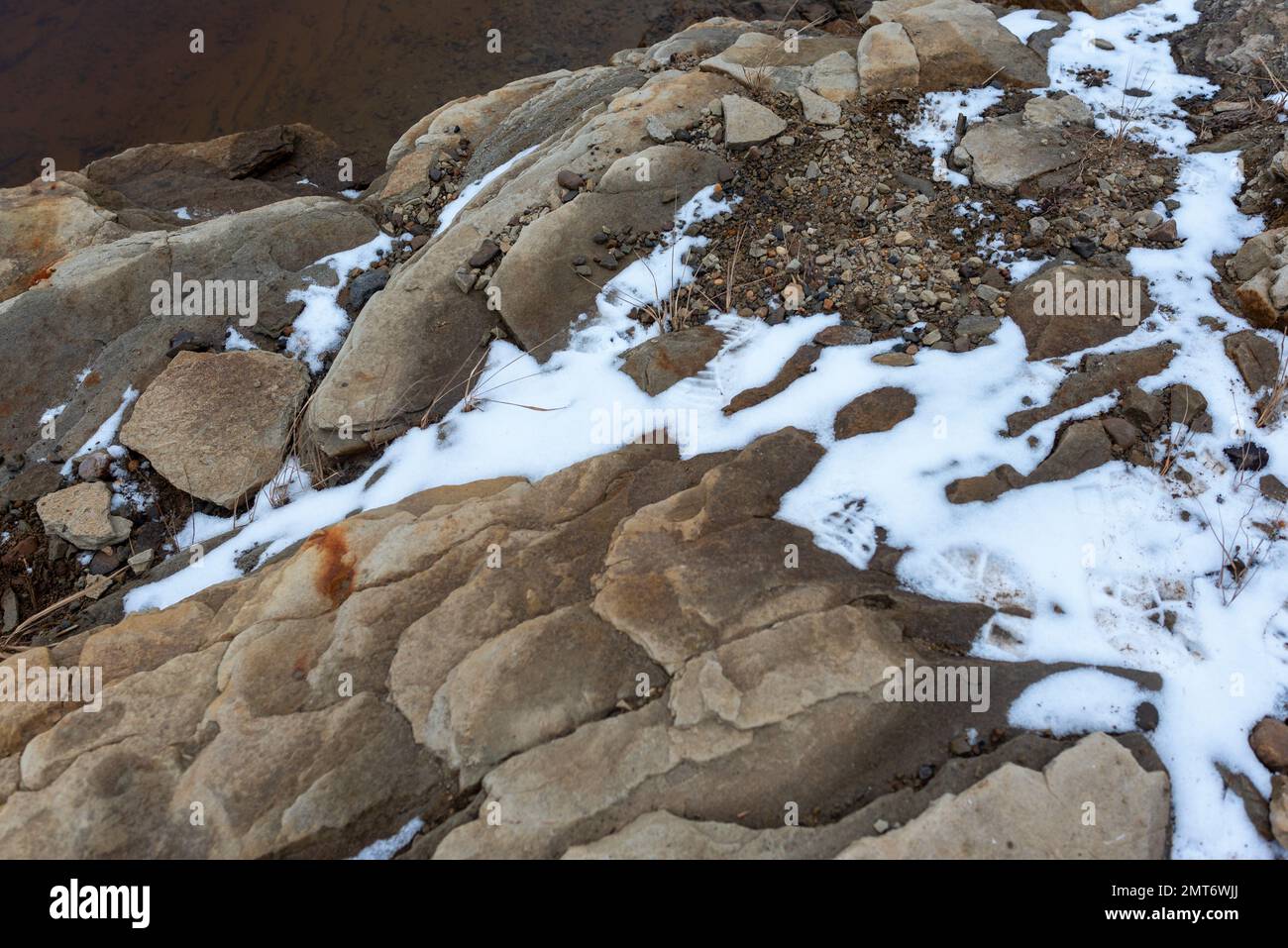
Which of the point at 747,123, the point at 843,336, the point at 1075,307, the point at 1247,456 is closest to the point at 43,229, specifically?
the point at 747,123

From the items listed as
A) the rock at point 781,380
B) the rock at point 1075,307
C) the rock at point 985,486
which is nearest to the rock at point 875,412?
the rock at point 781,380

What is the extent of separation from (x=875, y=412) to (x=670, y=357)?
1116 mm

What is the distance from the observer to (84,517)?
4.30 m

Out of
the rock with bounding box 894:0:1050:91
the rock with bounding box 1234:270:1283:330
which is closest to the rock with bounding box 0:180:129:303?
the rock with bounding box 894:0:1050:91

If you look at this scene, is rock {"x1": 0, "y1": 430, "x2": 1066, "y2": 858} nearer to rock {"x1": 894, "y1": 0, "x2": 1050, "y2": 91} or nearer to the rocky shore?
the rocky shore

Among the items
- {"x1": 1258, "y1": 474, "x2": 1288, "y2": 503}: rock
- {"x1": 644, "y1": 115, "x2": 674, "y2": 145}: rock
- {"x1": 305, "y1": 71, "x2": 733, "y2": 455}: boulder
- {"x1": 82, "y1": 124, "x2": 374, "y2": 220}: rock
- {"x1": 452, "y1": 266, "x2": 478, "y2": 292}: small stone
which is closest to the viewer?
{"x1": 1258, "y1": 474, "x2": 1288, "y2": 503}: rock

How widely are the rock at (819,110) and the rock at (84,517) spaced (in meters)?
4.98

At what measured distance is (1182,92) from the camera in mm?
5238

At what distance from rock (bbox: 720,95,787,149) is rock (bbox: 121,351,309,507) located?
3.20 meters

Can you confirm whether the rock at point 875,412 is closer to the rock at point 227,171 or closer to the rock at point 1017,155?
the rock at point 1017,155

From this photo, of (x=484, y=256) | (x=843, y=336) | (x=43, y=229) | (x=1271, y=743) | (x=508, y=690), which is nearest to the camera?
(x=1271, y=743)

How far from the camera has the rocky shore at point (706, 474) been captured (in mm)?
2607

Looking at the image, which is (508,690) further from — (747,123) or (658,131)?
(747,123)

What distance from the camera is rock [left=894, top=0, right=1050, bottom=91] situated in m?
5.35
